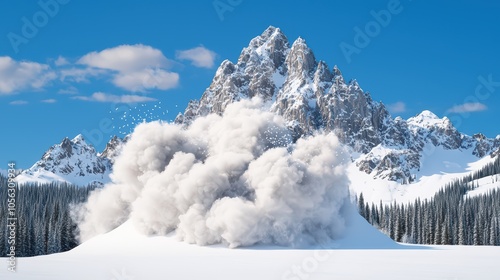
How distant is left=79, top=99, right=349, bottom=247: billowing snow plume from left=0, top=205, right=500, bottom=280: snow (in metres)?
1.92

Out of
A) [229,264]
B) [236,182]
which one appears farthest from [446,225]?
[229,264]

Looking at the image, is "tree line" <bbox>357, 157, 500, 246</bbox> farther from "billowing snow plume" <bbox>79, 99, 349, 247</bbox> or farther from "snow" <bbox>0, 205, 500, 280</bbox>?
"snow" <bbox>0, 205, 500, 280</bbox>

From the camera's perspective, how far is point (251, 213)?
2041 inches

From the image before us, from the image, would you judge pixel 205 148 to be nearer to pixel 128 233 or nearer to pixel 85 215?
pixel 128 233

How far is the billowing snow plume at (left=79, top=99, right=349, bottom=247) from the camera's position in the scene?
174 ft

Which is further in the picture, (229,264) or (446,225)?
(446,225)

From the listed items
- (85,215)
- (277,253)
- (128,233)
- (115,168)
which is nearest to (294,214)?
(277,253)

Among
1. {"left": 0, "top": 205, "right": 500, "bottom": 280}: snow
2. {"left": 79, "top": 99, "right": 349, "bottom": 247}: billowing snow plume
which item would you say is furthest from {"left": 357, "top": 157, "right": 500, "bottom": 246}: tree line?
{"left": 0, "top": 205, "right": 500, "bottom": 280}: snow

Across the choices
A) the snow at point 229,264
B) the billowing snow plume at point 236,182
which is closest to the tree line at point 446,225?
the billowing snow plume at point 236,182

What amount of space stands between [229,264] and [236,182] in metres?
18.8

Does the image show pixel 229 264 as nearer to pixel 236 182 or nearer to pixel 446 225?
pixel 236 182

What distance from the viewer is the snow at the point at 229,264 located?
105 feet

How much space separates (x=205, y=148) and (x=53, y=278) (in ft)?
122

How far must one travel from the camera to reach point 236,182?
187 feet
